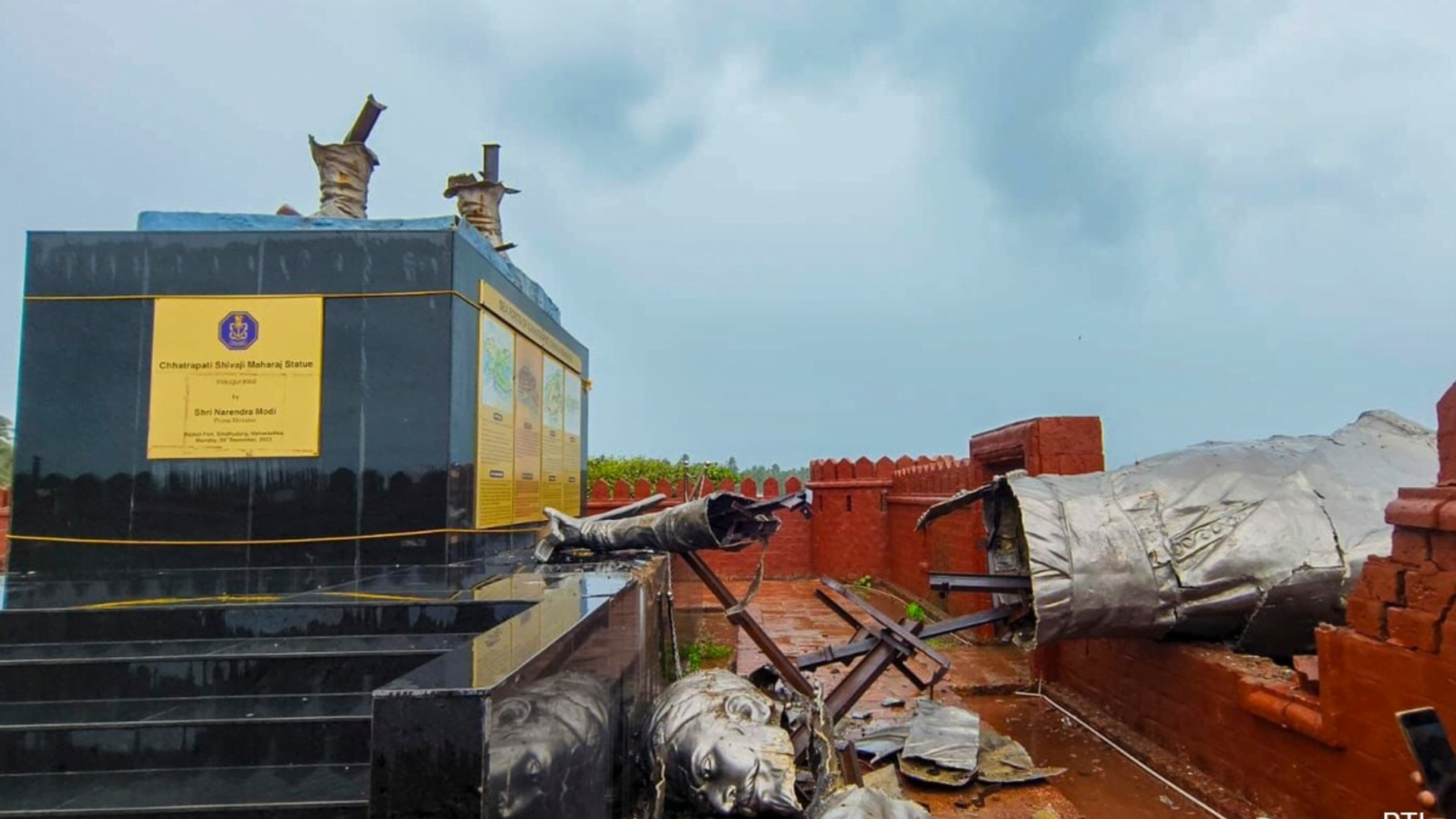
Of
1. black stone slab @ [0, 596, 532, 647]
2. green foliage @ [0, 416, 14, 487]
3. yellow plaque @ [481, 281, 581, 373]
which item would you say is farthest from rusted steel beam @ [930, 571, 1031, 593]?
green foliage @ [0, 416, 14, 487]

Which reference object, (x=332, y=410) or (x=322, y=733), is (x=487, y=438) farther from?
(x=322, y=733)

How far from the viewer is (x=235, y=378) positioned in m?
5.33

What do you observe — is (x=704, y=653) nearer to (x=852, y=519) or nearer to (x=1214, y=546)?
(x=1214, y=546)

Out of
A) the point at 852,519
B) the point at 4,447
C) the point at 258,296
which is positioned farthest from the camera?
the point at 4,447

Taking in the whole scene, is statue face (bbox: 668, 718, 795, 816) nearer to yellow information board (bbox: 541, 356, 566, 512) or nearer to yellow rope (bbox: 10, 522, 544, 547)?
yellow rope (bbox: 10, 522, 544, 547)

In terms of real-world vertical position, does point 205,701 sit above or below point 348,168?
below

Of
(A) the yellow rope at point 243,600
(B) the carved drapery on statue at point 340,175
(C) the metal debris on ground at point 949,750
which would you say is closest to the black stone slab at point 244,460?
(B) the carved drapery on statue at point 340,175

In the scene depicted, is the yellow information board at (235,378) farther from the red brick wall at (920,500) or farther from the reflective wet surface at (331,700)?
the red brick wall at (920,500)

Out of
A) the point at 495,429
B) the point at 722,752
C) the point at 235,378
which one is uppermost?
the point at 235,378

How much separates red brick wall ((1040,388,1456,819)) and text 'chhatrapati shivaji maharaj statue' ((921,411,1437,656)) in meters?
0.37

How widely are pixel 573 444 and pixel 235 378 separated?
4.06 meters

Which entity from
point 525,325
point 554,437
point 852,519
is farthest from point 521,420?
point 852,519

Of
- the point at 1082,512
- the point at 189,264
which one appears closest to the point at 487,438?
→ the point at 189,264

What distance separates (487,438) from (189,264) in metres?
2.31
